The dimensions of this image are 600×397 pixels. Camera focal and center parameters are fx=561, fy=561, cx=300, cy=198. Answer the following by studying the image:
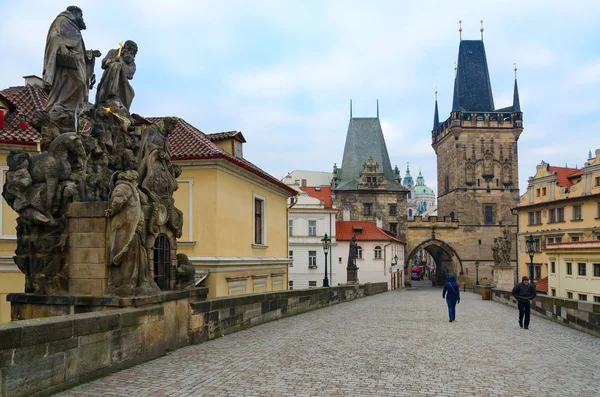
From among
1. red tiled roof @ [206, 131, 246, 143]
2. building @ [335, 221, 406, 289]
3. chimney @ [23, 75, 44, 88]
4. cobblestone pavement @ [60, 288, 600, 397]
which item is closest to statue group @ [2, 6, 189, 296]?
cobblestone pavement @ [60, 288, 600, 397]

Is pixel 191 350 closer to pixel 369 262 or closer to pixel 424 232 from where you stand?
pixel 369 262

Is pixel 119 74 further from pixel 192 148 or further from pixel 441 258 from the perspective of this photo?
pixel 441 258

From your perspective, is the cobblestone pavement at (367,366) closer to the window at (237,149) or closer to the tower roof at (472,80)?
the window at (237,149)

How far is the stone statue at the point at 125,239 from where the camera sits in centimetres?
732

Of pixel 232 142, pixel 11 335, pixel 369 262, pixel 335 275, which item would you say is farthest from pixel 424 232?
pixel 11 335

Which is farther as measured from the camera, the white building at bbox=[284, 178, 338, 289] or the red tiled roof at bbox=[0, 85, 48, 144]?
the white building at bbox=[284, 178, 338, 289]

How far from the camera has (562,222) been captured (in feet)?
155

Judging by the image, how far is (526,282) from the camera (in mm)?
13898

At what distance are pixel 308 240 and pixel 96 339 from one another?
4365 centimetres

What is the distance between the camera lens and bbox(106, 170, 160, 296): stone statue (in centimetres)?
732

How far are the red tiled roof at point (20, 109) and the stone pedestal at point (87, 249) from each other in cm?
979

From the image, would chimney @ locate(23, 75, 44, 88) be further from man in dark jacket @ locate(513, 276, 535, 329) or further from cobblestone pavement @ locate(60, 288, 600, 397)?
man in dark jacket @ locate(513, 276, 535, 329)

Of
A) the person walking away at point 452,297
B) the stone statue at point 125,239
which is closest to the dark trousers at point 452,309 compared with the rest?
the person walking away at point 452,297

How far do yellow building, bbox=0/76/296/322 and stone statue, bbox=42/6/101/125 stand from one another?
835 centimetres
